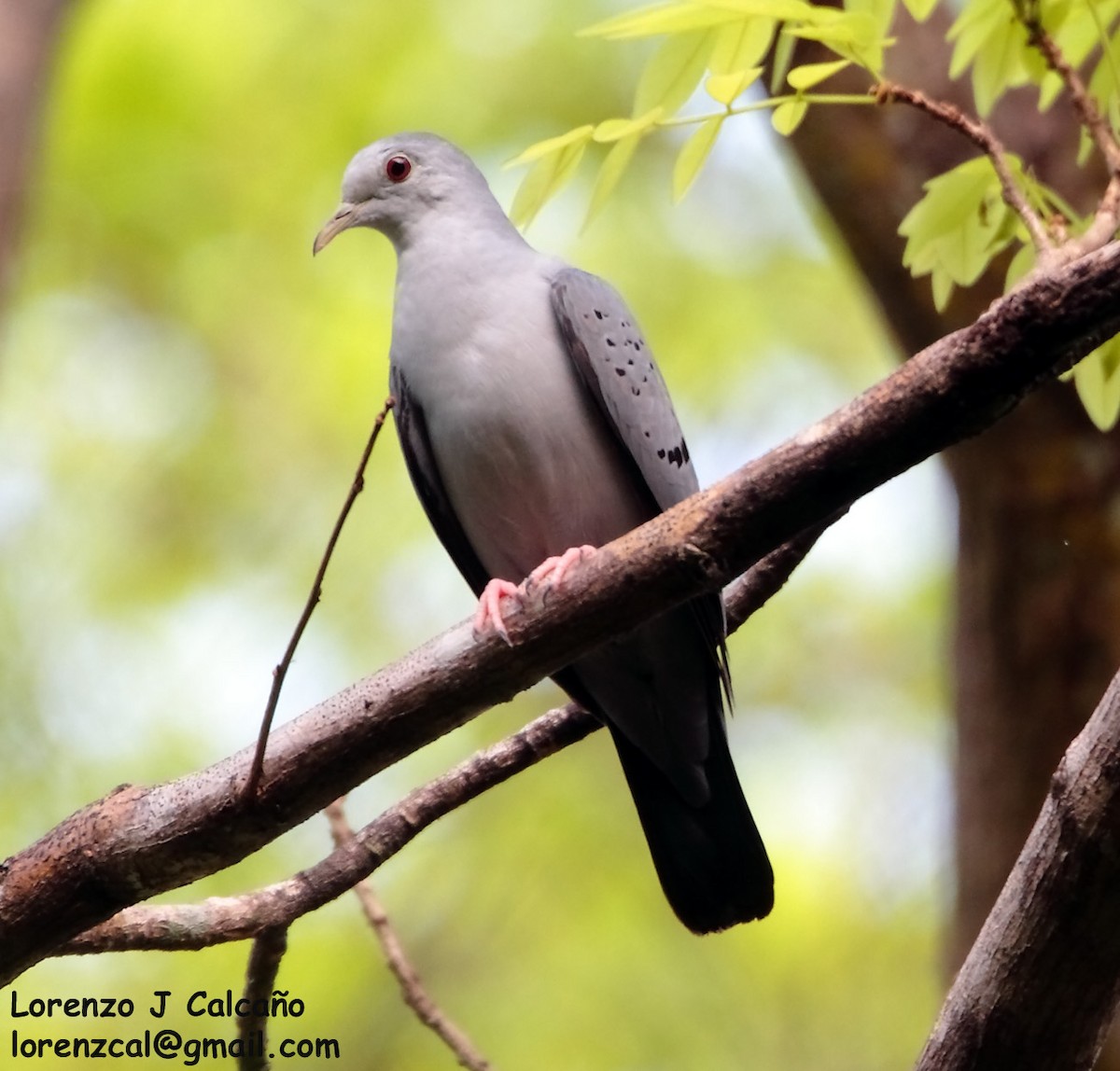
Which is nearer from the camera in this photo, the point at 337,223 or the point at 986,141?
the point at 986,141

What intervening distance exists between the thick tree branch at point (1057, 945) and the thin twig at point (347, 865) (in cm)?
74

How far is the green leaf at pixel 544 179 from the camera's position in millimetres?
3316

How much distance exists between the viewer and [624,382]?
13.6 feet

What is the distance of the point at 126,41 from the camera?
8.11 m

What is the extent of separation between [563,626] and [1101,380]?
151 centimetres

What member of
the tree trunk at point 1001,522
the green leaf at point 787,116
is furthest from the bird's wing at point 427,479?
the tree trunk at point 1001,522

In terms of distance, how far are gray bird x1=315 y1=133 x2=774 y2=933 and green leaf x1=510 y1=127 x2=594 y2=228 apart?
80 centimetres

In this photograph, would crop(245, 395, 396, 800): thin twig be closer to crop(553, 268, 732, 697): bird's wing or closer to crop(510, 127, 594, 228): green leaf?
crop(510, 127, 594, 228): green leaf

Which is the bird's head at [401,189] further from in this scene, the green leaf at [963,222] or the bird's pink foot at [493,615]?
the bird's pink foot at [493,615]

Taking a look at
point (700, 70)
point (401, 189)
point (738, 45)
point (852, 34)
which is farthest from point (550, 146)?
point (401, 189)

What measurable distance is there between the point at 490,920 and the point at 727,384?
3495 mm

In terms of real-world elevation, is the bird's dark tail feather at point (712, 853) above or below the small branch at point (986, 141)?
below

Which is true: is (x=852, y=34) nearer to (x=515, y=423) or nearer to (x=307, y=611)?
(x=515, y=423)

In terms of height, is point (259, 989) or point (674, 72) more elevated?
point (674, 72)
